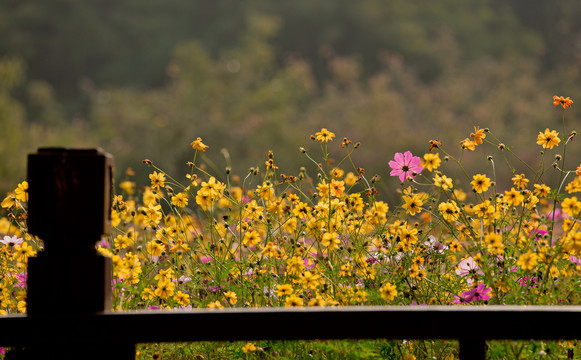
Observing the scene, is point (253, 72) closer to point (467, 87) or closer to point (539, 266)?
point (467, 87)

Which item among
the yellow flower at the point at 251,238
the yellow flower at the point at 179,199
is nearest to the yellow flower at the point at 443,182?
the yellow flower at the point at 251,238

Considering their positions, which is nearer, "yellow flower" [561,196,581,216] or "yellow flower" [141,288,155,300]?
"yellow flower" [561,196,581,216]

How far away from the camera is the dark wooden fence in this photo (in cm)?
135

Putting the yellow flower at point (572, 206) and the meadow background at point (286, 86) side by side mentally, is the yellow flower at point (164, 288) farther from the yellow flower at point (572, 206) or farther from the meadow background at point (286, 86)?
the yellow flower at point (572, 206)

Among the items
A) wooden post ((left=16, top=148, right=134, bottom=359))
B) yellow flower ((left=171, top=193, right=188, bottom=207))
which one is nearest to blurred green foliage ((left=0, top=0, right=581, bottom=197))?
yellow flower ((left=171, top=193, right=188, bottom=207))

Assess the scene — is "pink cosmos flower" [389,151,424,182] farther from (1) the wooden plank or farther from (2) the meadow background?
(1) the wooden plank

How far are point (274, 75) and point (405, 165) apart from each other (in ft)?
44.1

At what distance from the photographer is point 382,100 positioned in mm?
13719

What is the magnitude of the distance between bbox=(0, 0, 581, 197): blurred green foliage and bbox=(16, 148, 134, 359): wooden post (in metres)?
10.9

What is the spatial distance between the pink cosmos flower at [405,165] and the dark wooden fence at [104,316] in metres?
1.01

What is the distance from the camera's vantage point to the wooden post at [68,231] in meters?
1.38

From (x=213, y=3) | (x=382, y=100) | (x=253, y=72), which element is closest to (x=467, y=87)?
(x=382, y=100)

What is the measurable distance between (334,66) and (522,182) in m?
14.4

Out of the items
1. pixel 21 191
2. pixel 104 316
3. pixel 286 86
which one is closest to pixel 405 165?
pixel 104 316
